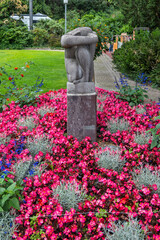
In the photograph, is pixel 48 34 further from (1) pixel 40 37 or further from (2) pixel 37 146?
(2) pixel 37 146

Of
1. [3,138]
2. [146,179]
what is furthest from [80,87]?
[146,179]

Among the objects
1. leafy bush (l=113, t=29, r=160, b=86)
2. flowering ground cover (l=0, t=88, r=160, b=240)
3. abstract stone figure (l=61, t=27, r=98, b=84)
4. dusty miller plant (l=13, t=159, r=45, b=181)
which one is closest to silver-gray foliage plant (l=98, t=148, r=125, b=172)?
flowering ground cover (l=0, t=88, r=160, b=240)

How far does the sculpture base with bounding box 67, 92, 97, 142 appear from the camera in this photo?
147 inches

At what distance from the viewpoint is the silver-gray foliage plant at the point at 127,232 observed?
2114mm

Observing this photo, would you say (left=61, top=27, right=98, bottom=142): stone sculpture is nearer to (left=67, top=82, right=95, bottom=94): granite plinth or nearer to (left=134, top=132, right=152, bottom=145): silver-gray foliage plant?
(left=67, top=82, right=95, bottom=94): granite plinth

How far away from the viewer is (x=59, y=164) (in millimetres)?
3254

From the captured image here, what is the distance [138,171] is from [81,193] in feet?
2.65

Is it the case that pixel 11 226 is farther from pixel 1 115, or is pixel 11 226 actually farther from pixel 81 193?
pixel 1 115

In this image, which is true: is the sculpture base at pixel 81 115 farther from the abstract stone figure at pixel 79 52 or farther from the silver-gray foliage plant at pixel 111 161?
the silver-gray foliage plant at pixel 111 161

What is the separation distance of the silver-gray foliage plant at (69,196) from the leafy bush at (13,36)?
23.2 m

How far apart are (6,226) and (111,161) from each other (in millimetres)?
1491

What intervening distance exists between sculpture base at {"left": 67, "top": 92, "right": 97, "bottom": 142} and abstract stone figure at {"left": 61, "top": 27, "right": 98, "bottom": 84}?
0.26m

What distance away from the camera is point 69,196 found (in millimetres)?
2574

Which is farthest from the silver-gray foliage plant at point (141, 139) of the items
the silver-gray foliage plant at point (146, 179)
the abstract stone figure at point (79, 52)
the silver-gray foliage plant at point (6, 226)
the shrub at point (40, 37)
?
the shrub at point (40, 37)
